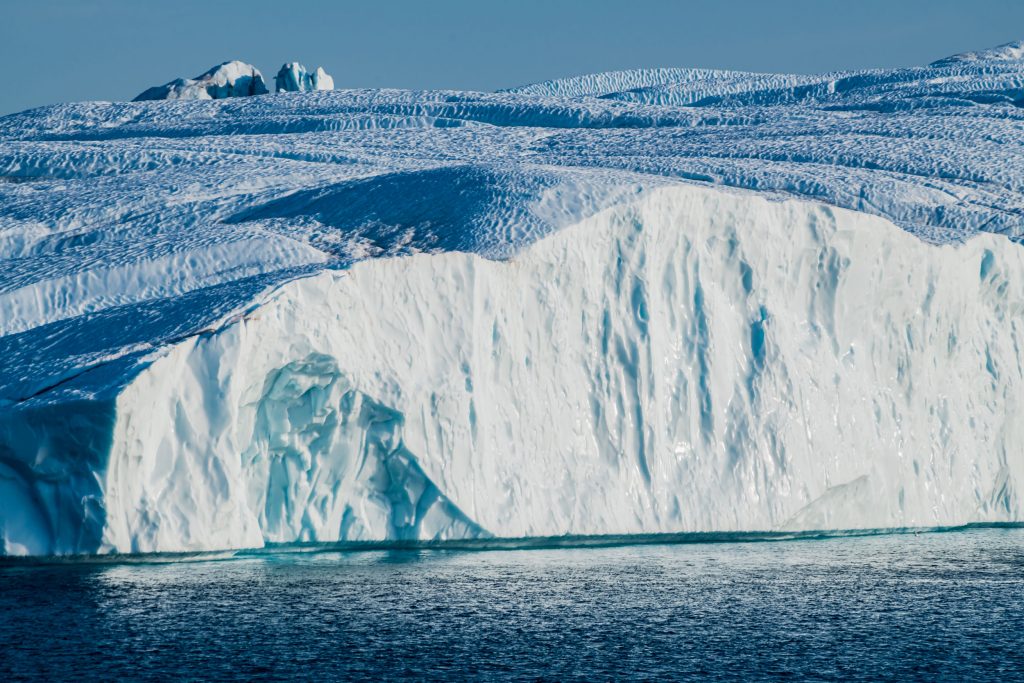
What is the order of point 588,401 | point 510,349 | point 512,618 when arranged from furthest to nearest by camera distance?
point 588,401 → point 510,349 → point 512,618

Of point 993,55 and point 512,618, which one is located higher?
point 993,55

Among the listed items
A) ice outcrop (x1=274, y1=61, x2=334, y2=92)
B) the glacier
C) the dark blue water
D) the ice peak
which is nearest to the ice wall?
the glacier

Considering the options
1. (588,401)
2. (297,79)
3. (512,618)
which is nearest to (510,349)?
(588,401)

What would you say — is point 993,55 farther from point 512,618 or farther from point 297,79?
point 512,618

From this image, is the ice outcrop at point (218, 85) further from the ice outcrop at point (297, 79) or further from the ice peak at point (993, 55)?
the ice peak at point (993, 55)

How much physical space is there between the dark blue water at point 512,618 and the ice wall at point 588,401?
578mm

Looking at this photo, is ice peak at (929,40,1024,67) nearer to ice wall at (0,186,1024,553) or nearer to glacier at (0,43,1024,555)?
glacier at (0,43,1024,555)

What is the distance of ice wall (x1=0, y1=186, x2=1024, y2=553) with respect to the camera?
1265 cm

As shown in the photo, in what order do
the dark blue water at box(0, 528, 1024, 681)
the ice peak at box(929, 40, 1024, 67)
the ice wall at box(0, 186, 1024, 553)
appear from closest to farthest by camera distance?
the dark blue water at box(0, 528, 1024, 681)
the ice wall at box(0, 186, 1024, 553)
the ice peak at box(929, 40, 1024, 67)

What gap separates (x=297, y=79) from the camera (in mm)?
33000

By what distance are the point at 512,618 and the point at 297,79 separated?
23501 mm

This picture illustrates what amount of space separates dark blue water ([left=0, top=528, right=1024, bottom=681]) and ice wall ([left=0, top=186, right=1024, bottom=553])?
58 centimetres

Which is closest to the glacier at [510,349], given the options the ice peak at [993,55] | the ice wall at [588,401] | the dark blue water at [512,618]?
the ice wall at [588,401]

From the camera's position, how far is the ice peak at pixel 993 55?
99.3 feet
